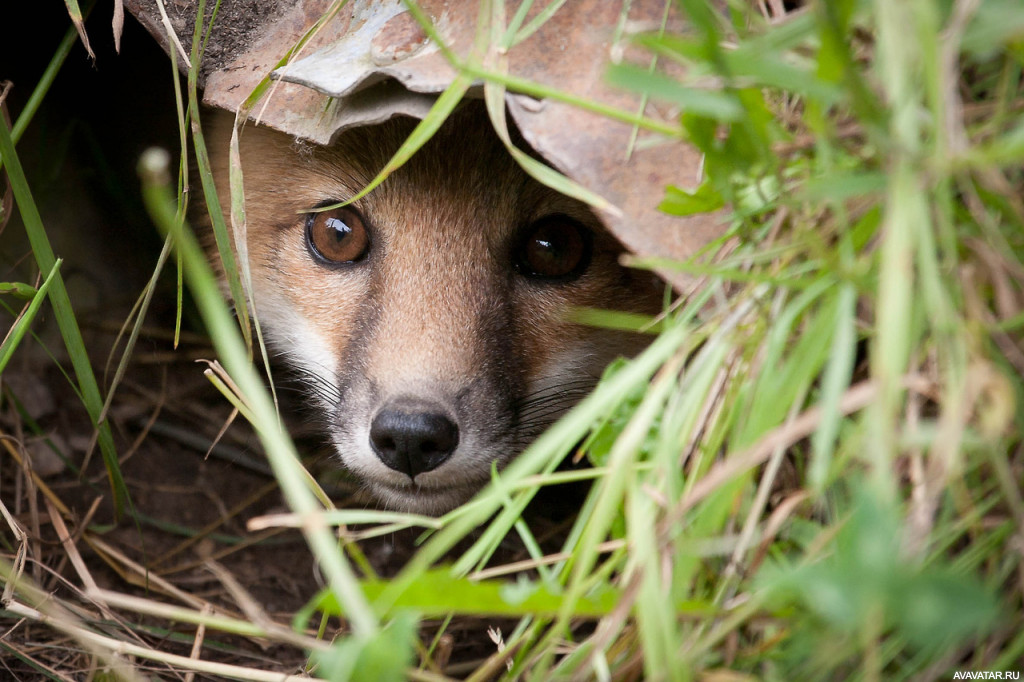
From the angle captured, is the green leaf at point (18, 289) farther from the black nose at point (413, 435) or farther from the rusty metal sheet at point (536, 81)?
the black nose at point (413, 435)

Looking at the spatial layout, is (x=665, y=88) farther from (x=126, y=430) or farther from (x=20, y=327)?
(x=126, y=430)

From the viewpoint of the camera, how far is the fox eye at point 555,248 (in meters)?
2.51

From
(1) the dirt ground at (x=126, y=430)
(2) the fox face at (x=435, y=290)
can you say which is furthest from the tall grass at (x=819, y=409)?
(1) the dirt ground at (x=126, y=430)

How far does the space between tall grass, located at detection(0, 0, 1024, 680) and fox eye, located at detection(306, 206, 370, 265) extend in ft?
3.85

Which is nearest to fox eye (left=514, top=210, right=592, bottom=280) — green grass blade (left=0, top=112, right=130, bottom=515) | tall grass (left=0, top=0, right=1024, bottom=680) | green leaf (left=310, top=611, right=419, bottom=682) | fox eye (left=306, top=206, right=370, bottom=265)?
fox eye (left=306, top=206, right=370, bottom=265)

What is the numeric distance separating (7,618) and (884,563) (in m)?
2.14

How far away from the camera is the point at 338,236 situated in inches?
102

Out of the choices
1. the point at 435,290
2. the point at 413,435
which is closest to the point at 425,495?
the point at 413,435

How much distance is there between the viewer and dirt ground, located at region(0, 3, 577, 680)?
254cm

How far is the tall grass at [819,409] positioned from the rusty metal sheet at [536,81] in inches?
9.8

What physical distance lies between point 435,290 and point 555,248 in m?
0.40

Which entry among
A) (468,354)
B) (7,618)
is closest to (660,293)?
(468,354)

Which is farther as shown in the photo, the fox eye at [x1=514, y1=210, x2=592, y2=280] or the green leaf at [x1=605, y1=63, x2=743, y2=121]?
the fox eye at [x1=514, y1=210, x2=592, y2=280]

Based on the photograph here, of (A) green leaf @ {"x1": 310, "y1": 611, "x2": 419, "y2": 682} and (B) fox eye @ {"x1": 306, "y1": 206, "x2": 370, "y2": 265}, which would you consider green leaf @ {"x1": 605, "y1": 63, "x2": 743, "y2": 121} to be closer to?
(A) green leaf @ {"x1": 310, "y1": 611, "x2": 419, "y2": 682}
